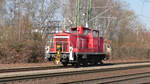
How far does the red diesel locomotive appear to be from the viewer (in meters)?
19.0

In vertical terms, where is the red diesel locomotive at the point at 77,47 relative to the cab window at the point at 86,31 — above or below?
below

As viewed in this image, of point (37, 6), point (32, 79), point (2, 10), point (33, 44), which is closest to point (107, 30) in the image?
point (37, 6)

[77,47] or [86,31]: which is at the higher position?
[86,31]

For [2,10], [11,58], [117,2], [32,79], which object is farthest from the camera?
[117,2]

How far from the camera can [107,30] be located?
44.2 m

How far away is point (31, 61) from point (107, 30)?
2231cm

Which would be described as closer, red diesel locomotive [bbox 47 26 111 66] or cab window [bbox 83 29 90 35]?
red diesel locomotive [bbox 47 26 111 66]

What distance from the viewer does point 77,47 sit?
19.5m

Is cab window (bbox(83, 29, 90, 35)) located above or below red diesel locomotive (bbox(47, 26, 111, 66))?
above

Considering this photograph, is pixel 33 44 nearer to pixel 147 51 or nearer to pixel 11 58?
pixel 11 58

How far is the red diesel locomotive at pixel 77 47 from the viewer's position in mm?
19047

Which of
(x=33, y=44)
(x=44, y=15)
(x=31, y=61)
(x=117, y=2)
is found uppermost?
(x=117, y=2)

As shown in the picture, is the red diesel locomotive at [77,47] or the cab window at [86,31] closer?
the red diesel locomotive at [77,47]

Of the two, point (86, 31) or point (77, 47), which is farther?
point (86, 31)
